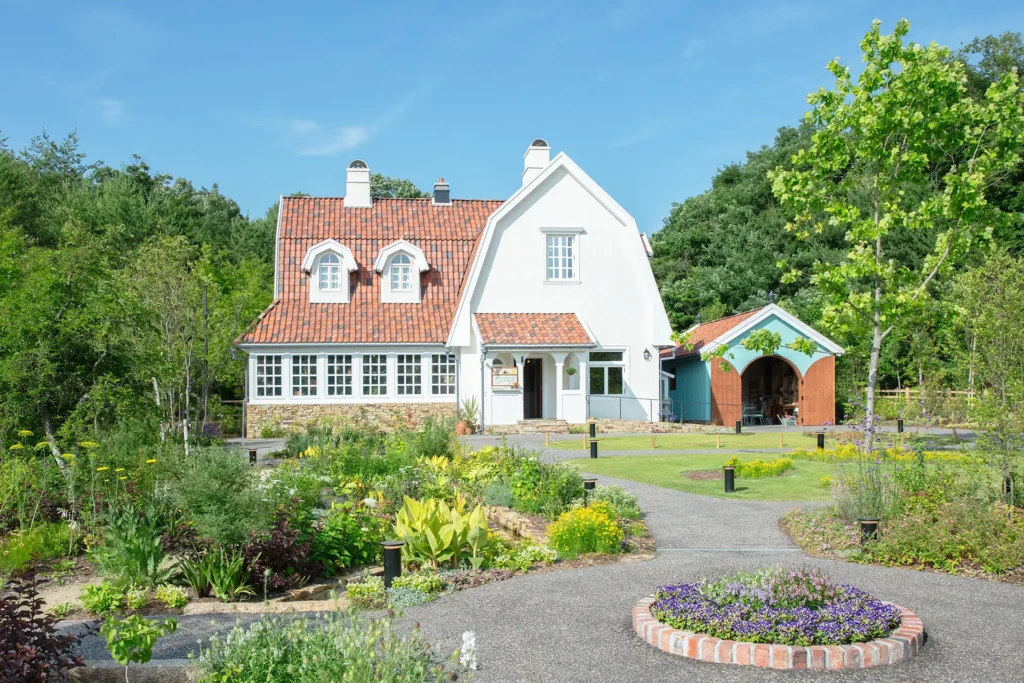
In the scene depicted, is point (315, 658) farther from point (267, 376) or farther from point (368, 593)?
point (267, 376)

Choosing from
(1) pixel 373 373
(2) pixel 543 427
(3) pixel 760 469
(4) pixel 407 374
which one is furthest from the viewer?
(4) pixel 407 374

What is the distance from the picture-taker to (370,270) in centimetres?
3350

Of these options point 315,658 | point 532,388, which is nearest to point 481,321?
point 532,388

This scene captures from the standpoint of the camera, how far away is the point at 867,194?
20.6 metres

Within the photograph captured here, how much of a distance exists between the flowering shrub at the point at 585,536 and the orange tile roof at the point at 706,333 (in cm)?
2227

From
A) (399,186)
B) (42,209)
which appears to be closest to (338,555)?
(42,209)

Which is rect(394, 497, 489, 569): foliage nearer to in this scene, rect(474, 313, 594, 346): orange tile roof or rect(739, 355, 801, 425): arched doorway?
rect(474, 313, 594, 346): orange tile roof

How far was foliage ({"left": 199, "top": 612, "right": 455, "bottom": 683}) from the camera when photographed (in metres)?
5.87

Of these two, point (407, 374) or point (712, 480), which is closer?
point (712, 480)

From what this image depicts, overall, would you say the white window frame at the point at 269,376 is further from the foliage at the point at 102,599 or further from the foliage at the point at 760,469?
the foliage at the point at 102,599

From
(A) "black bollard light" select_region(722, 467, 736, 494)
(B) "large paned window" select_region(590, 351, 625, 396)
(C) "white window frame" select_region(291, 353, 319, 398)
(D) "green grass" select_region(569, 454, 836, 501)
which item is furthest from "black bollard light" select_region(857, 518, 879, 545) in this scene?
(C) "white window frame" select_region(291, 353, 319, 398)

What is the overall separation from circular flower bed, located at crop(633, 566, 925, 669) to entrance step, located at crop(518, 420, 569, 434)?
2097 cm

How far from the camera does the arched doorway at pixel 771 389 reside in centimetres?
3525

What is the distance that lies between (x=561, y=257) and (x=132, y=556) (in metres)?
24.3
